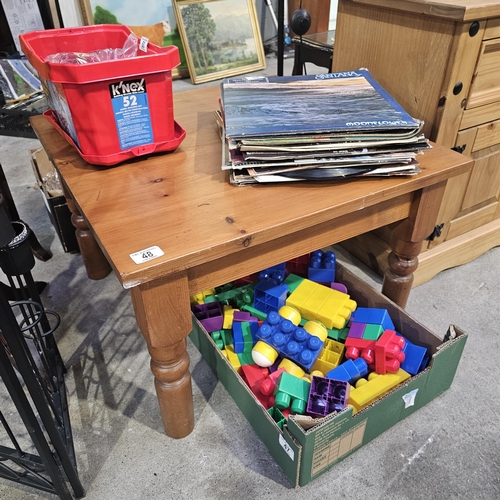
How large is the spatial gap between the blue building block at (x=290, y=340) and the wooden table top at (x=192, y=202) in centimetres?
35

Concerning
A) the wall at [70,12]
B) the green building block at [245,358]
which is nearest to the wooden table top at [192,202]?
the green building block at [245,358]

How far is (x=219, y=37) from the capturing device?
3.20 m

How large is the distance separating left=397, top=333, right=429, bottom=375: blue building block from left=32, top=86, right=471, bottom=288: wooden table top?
0.38 meters

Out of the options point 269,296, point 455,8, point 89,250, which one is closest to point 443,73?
point 455,8

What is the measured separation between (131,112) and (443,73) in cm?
70

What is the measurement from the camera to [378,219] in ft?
3.03

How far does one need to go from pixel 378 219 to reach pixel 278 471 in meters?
0.55

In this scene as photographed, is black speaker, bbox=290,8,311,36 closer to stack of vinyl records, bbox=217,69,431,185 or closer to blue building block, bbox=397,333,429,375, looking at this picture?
stack of vinyl records, bbox=217,69,431,185

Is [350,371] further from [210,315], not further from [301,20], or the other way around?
[301,20]

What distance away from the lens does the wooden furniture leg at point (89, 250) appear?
133 cm

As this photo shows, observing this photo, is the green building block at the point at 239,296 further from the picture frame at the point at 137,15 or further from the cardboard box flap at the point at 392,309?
the picture frame at the point at 137,15

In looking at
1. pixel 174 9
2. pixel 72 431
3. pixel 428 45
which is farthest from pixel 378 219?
pixel 174 9

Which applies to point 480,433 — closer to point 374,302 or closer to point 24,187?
point 374,302

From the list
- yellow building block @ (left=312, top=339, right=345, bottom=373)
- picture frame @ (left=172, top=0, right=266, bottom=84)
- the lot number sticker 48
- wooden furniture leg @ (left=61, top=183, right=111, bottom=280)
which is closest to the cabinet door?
yellow building block @ (left=312, top=339, right=345, bottom=373)
